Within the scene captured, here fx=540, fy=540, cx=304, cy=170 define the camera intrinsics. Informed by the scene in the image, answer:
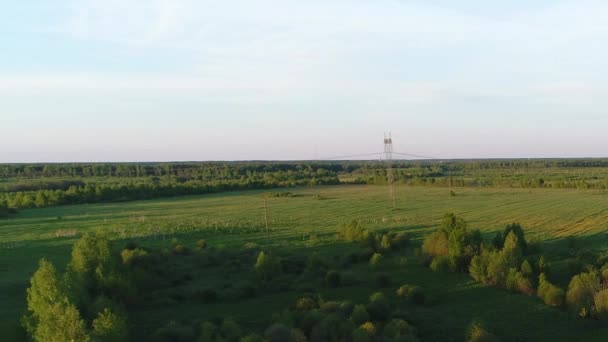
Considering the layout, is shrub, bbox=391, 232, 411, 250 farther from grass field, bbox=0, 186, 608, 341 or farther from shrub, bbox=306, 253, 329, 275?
shrub, bbox=306, 253, 329, 275

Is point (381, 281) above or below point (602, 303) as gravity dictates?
below

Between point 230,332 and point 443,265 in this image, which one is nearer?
point 230,332

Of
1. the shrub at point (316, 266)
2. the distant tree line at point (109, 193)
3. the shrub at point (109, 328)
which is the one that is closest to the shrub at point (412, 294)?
the shrub at point (316, 266)

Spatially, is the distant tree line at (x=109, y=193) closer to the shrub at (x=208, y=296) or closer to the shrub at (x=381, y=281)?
the shrub at (x=208, y=296)

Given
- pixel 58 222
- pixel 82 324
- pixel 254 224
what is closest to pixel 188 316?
pixel 82 324

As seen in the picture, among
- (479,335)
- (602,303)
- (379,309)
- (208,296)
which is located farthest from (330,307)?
(602,303)

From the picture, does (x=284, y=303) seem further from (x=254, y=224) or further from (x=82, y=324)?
(x=254, y=224)

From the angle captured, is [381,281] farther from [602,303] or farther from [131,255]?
[131,255]
